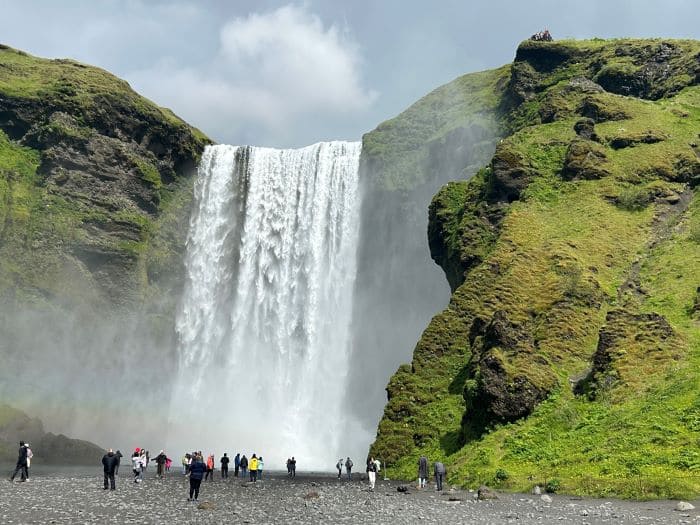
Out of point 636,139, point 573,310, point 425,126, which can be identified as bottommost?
point 573,310

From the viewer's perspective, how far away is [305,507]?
2397 cm

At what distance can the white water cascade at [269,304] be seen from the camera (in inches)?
2788

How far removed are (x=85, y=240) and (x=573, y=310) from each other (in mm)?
55299

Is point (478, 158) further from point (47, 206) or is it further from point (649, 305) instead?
point (47, 206)

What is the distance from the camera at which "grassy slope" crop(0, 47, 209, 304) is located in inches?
2884

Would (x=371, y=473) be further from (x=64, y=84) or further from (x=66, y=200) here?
(x=64, y=84)

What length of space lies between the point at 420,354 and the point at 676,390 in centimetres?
1727

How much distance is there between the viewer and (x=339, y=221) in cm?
7888

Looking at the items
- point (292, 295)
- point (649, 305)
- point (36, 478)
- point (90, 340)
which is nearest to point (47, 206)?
point (90, 340)

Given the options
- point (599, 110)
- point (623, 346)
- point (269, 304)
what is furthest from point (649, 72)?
point (623, 346)

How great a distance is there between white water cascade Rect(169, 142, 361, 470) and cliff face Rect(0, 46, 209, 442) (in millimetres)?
3995

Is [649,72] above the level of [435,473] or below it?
above

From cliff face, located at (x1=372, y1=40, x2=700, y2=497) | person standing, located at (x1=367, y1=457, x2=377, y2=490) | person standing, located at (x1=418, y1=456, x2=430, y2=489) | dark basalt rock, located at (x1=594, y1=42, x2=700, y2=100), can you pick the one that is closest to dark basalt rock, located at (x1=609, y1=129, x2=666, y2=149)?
cliff face, located at (x1=372, y1=40, x2=700, y2=497)

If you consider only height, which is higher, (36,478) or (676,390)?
(676,390)
